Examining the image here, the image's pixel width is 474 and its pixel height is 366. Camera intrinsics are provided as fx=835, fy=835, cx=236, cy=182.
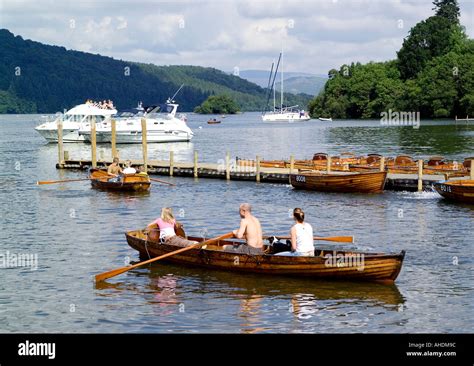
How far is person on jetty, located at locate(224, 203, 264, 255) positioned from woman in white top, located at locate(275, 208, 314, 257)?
3.59 feet

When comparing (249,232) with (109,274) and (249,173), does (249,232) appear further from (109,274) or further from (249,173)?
(249,173)

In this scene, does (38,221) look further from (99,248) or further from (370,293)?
(370,293)

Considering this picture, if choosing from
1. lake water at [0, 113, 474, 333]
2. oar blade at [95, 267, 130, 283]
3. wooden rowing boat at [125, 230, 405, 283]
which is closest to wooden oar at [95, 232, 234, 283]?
oar blade at [95, 267, 130, 283]

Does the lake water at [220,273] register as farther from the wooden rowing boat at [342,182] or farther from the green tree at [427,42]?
the green tree at [427,42]

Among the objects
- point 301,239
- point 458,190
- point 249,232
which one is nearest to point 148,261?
point 249,232

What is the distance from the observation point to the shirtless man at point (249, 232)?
22531mm

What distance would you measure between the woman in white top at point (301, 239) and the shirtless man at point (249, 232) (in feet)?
3.59

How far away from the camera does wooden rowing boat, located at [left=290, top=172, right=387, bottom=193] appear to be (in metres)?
41.8

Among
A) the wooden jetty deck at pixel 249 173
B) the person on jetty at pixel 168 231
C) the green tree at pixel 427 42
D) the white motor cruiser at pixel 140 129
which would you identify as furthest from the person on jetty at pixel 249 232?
the green tree at pixel 427 42

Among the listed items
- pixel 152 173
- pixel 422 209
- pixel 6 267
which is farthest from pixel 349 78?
pixel 6 267

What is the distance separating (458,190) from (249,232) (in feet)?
56.7

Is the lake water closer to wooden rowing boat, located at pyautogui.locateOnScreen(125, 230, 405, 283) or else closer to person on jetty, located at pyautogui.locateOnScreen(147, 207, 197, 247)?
wooden rowing boat, located at pyautogui.locateOnScreen(125, 230, 405, 283)

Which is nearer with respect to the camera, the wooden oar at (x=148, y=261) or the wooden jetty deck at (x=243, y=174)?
the wooden oar at (x=148, y=261)
